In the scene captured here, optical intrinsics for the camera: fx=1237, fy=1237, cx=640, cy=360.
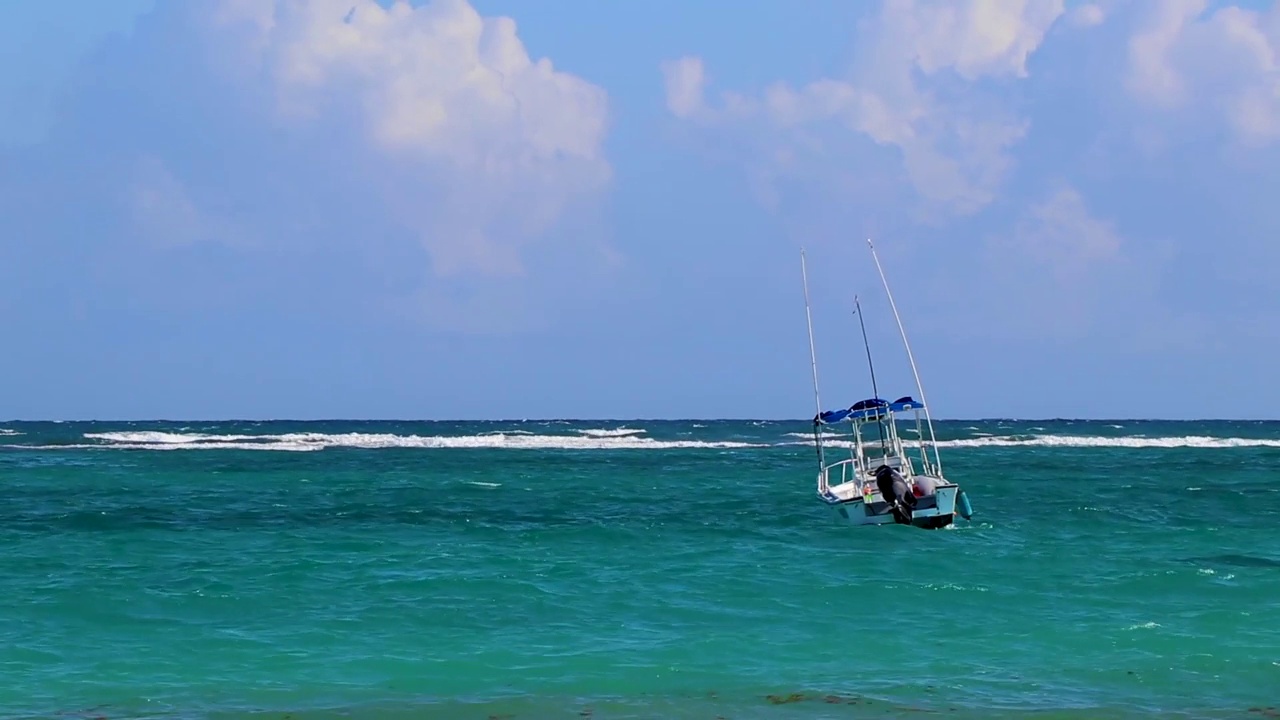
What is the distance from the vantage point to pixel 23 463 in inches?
2463

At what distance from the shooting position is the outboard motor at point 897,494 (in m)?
30.8

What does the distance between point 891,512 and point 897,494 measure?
0.54 m

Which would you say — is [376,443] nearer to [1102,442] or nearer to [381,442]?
[381,442]

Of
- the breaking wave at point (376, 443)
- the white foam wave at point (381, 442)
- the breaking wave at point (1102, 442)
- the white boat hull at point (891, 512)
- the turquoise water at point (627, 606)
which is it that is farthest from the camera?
the breaking wave at point (1102, 442)

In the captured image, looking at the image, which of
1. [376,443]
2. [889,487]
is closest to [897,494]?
[889,487]

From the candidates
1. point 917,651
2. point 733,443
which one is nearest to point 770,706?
point 917,651

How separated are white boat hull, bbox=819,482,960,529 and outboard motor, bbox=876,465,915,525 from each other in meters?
0.14

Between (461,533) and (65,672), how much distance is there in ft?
48.2

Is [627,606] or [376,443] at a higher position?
[376,443]

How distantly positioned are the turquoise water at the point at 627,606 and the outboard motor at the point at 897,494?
114cm

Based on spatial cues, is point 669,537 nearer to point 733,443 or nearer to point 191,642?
point 191,642

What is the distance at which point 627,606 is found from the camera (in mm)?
20484

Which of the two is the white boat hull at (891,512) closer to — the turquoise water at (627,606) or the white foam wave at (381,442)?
the turquoise water at (627,606)

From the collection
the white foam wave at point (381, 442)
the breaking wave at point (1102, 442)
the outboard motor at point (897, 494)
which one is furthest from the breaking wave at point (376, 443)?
the outboard motor at point (897, 494)
